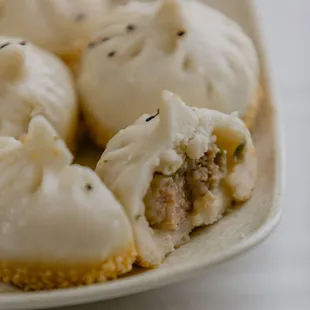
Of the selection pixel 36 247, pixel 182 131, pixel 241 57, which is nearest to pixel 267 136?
pixel 241 57

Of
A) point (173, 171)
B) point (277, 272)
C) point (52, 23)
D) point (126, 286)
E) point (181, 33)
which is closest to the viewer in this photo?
point (126, 286)

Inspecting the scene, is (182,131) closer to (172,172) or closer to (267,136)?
(172,172)

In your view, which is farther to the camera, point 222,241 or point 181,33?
point 181,33

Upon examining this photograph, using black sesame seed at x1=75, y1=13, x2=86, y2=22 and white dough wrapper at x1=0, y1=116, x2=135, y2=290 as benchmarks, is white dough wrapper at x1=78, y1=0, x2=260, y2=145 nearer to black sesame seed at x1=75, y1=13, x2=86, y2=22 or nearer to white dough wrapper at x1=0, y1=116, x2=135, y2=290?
black sesame seed at x1=75, y1=13, x2=86, y2=22

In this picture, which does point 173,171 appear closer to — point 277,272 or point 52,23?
point 277,272

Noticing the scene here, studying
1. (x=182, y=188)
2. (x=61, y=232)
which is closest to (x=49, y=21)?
(x=182, y=188)
